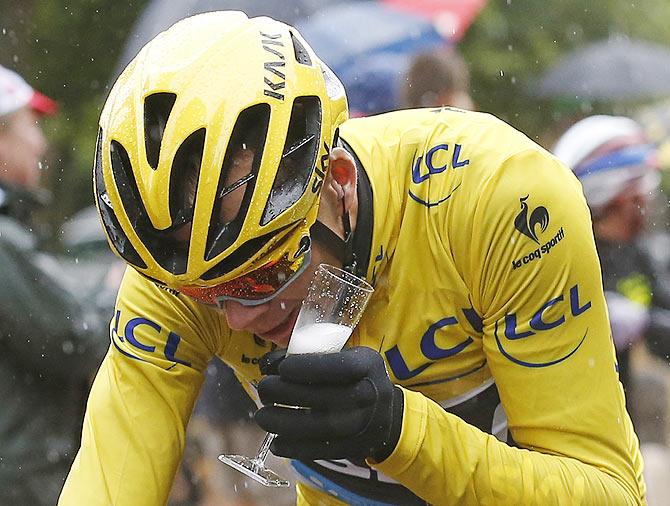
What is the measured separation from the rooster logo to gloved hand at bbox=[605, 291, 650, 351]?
10.9ft

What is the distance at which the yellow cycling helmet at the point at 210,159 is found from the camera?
Result: 232cm

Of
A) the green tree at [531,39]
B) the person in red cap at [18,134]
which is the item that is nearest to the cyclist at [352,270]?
the person in red cap at [18,134]

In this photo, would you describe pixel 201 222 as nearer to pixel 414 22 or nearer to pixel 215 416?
pixel 215 416

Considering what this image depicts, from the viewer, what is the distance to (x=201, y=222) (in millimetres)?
2322

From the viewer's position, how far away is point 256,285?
8.00 feet

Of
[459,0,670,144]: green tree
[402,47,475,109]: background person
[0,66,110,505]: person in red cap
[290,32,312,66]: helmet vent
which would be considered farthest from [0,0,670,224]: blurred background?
[290,32,312,66]: helmet vent

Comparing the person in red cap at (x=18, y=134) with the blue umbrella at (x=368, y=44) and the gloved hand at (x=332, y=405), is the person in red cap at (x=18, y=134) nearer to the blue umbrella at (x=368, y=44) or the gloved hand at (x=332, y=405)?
the blue umbrella at (x=368, y=44)

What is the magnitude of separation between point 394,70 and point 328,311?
3517 mm

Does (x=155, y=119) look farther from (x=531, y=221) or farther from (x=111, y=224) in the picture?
(x=531, y=221)

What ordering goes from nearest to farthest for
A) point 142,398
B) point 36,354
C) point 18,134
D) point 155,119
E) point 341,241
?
point 155,119, point 341,241, point 142,398, point 36,354, point 18,134

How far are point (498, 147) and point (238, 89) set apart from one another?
23.3 inches

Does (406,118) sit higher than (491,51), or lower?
higher

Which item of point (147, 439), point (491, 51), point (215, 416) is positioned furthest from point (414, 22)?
point (491, 51)

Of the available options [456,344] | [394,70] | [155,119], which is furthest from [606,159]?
[155,119]
